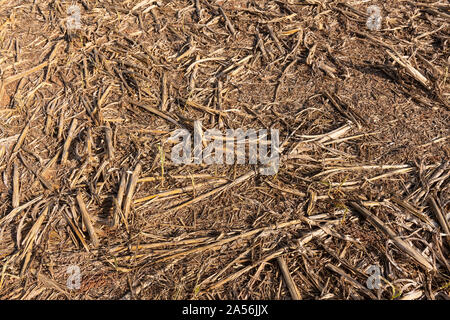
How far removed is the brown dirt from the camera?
8.06 feet

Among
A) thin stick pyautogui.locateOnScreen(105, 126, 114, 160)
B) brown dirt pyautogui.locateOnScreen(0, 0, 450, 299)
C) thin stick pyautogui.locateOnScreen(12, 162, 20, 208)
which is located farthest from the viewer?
thin stick pyautogui.locateOnScreen(105, 126, 114, 160)

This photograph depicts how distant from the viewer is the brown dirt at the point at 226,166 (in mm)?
2457

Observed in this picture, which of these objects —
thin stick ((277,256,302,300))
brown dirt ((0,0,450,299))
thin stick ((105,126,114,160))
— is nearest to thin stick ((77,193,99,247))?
brown dirt ((0,0,450,299))

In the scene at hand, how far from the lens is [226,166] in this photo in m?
2.90

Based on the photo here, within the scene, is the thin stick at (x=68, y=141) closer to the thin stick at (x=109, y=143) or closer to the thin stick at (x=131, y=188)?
the thin stick at (x=109, y=143)

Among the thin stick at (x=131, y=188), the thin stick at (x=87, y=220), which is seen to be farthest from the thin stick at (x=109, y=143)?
the thin stick at (x=87, y=220)

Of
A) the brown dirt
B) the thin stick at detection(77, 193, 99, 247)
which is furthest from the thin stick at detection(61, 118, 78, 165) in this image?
the thin stick at detection(77, 193, 99, 247)

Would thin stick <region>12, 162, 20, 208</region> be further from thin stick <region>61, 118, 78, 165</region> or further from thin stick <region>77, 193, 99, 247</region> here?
thin stick <region>77, 193, 99, 247</region>

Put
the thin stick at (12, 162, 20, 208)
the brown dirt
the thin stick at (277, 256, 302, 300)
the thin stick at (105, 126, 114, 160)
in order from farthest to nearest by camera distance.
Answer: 1. the thin stick at (105, 126, 114, 160)
2. the thin stick at (12, 162, 20, 208)
3. the brown dirt
4. the thin stick at (277, 256, 302, 300)

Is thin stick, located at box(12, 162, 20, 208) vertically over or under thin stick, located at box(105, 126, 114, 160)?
under

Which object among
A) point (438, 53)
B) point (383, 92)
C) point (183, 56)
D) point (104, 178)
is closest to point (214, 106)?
point (183, 56)

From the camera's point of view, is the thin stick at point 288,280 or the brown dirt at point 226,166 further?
the brown dirt at point 226,166

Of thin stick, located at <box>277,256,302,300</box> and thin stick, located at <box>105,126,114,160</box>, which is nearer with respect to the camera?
thin stick, located at <box>277,256,302,300</box>

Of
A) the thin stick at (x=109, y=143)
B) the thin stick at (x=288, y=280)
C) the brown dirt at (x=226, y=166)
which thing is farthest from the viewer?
the thin stick at (x=109, y=143)
